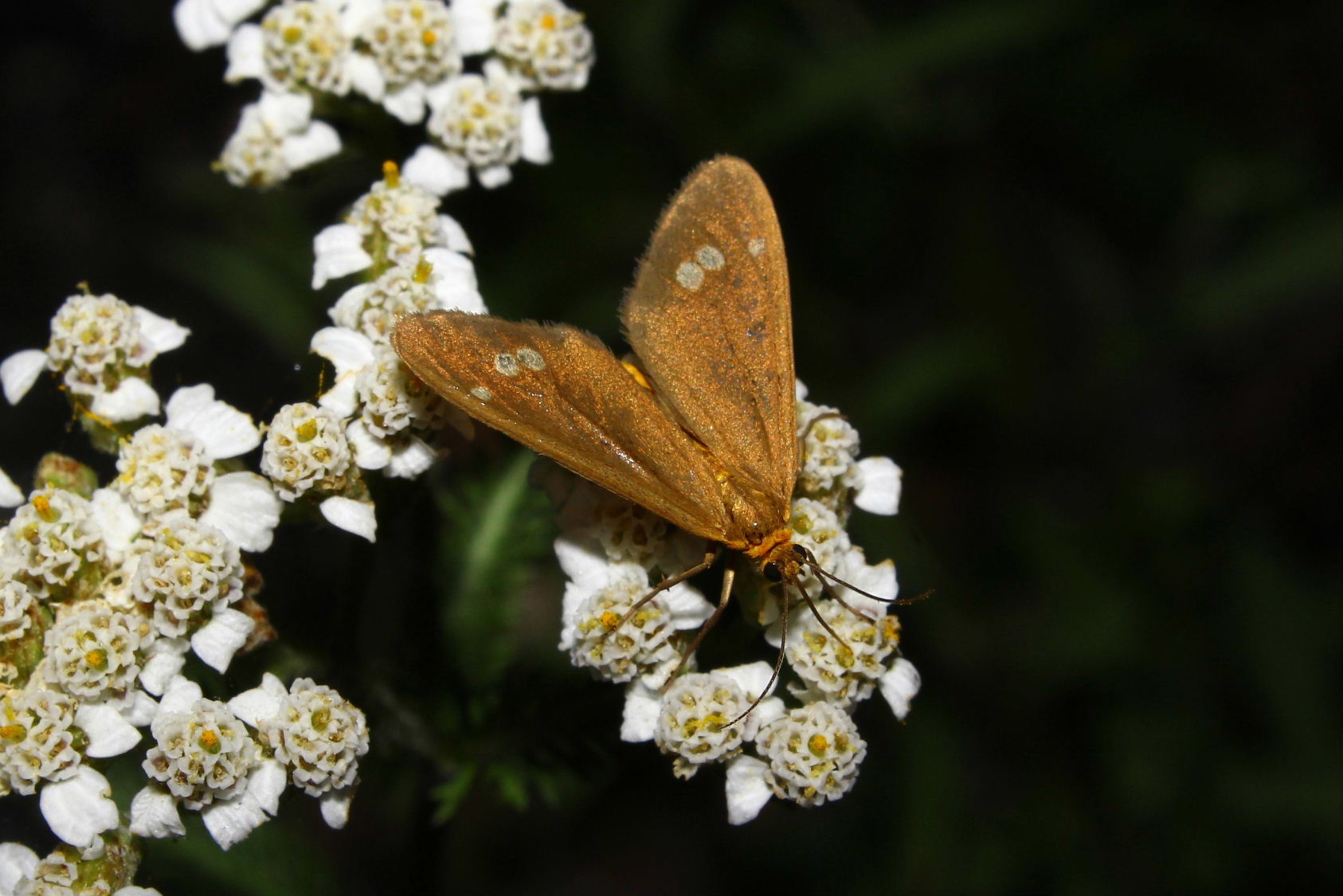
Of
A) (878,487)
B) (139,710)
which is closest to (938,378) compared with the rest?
(878,487)

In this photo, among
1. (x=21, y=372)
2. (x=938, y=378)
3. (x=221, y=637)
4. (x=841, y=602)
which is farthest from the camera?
(x=938, y=378)

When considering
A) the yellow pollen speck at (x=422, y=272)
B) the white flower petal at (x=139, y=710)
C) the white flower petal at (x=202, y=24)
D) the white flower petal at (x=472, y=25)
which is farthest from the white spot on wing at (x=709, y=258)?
the white flower petal at (x=202, y=24)

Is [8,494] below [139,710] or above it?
above

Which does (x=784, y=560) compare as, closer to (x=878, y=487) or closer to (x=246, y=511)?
(x=878, y=487)

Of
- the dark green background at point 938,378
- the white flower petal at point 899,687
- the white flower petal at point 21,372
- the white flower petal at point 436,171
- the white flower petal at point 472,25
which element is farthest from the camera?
the dark green background at point 938,378

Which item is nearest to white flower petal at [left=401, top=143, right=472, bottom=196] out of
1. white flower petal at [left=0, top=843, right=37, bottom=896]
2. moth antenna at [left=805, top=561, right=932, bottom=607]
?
moth antenna at [left=805, top=561, right=932, bottom=607]

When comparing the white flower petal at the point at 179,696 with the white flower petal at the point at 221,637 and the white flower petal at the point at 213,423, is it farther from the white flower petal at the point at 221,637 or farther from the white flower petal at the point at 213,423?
the white flower petal at the point at 213,423

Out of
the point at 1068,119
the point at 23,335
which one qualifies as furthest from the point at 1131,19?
the point at 23,335
